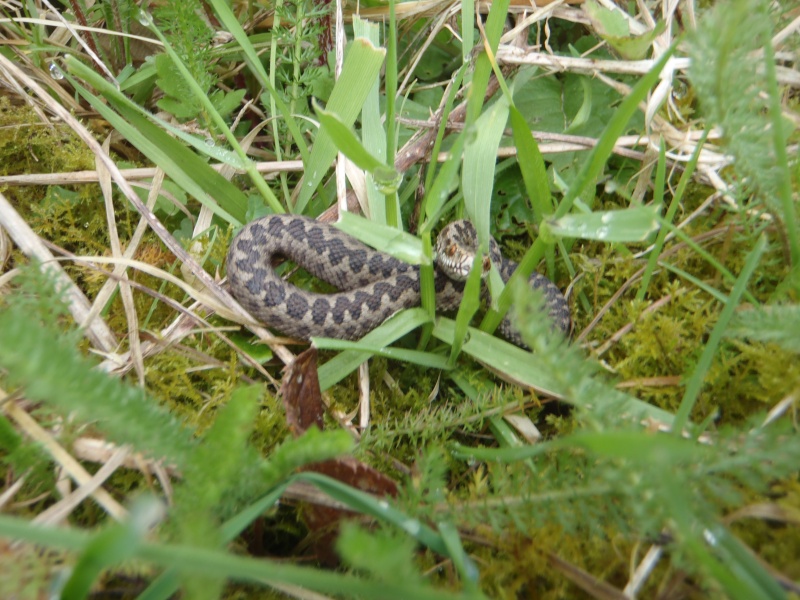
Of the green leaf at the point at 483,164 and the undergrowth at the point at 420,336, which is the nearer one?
the undergrowth at the point at 420,336

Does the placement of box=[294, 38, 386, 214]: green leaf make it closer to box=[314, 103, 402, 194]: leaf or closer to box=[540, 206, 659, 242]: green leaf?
box=[314, 103, 402, 194]: leaf

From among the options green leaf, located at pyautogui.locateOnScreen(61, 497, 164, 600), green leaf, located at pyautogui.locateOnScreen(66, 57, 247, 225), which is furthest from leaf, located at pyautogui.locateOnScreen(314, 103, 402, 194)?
green leaf, located at pyautogui.locateOnScreen(61, 497, 164, 600)

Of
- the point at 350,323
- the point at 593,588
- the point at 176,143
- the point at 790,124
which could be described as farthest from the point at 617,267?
the point at 176,143

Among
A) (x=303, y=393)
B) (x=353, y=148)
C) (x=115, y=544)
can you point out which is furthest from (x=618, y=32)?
(x=115, y=544)

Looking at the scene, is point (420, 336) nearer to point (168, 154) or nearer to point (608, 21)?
point (168, 154)

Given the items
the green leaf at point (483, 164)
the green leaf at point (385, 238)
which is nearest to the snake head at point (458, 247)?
the green leaf at point (483, 164)

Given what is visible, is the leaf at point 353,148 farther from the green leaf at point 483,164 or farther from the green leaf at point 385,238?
the green leaf at point 483,164
